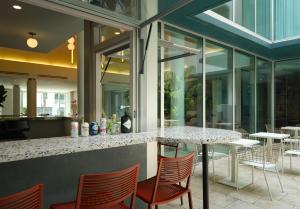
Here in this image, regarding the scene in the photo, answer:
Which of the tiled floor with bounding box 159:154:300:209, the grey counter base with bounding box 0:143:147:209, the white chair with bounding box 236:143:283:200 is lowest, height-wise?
the tiled floor with bounding box 159:154:300:209

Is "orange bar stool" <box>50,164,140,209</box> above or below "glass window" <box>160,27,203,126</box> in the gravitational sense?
below

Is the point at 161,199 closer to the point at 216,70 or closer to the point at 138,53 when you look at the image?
the point at 138,53

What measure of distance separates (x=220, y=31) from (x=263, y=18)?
2641mm

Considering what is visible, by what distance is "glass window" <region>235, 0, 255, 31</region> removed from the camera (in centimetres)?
549

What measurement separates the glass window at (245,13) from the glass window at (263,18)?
0.79ft

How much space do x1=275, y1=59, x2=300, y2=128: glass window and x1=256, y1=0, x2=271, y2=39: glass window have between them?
5.22ft

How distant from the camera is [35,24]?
4.42 m

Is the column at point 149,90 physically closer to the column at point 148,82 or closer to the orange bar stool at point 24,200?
the column at point 148,82

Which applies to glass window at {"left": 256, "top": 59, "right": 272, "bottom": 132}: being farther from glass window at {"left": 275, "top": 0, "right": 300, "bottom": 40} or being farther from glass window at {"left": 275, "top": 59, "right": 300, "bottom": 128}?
glass window at {"left": 275, "top": 0, "right": 300, "bottom": 40}

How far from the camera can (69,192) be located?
1886 mm

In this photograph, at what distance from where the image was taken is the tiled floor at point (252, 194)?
2.98m

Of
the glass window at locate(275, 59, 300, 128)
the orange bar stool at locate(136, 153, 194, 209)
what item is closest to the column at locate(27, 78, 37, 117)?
the glass window at locate(275, 59, 300, 128)

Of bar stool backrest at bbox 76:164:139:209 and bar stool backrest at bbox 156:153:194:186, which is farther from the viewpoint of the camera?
bar stool backrest at bbox 156:153:194:186

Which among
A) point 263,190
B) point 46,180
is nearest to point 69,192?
point 46,180
